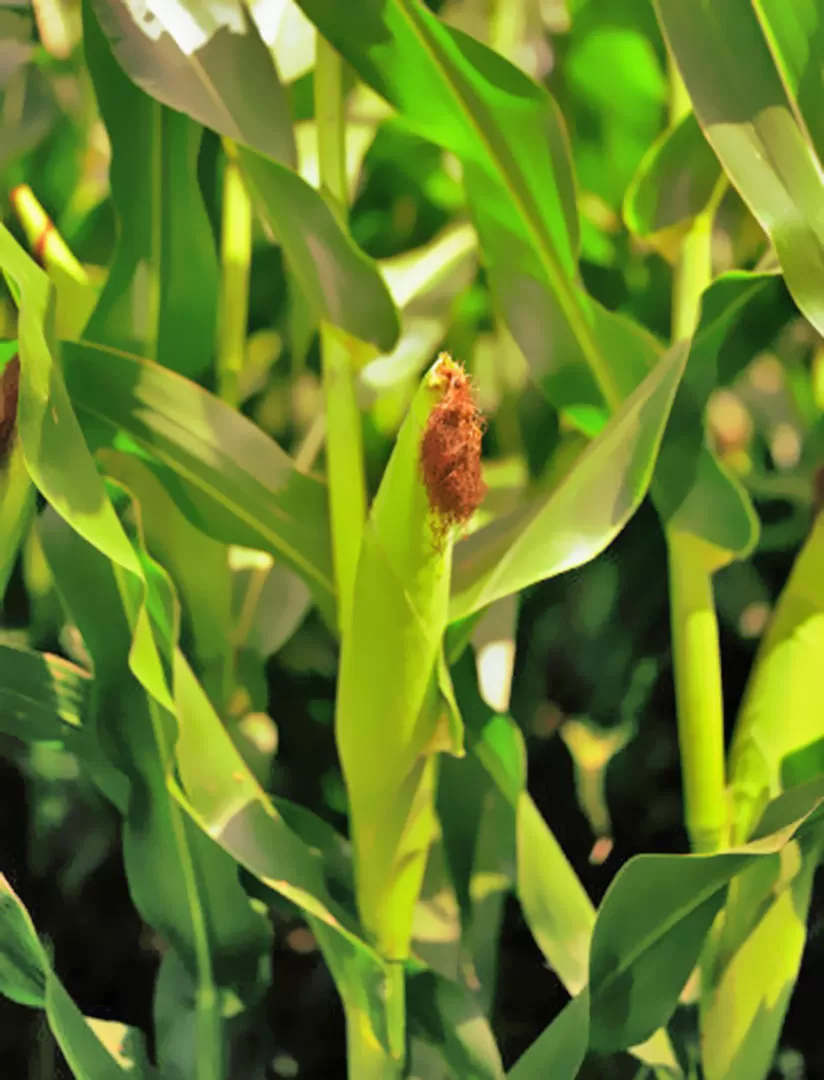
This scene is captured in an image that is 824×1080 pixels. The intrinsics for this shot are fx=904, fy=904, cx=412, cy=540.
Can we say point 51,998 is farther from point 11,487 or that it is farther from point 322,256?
point 322,256

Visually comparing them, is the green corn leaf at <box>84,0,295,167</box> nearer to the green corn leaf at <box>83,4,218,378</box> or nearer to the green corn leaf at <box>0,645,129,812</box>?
the green corn leaf at <box>83,4,218,378</box>

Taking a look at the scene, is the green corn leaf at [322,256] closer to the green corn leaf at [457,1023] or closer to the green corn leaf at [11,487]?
the green corn leaf at [11,487]

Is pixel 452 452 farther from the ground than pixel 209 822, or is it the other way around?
pixel 452 452

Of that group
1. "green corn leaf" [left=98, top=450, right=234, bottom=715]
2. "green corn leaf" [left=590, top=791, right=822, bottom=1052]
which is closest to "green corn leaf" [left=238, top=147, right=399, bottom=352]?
"green corn leaf" [left=98, top=450, right=234, bottom=715]

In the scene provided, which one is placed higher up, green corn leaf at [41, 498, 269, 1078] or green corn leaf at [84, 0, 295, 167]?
green corn leaf at [84, 0, 295, 167]

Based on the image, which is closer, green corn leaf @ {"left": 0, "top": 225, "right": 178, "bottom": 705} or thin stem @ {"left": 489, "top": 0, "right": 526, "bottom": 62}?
green corn leaf @ {"left": 0, "top": 225, "right": 178, "bottom": 705}

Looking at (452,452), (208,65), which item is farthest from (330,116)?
(452,452)

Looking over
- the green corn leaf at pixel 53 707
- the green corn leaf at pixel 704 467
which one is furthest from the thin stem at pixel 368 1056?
the green corn leaf at pixel 704 467
